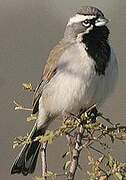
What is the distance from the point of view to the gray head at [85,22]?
8.41 ft

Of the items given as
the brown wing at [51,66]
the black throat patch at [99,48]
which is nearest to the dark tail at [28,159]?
the brown wing at [51,66]

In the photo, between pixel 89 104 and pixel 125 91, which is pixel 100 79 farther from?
pixel 125 91

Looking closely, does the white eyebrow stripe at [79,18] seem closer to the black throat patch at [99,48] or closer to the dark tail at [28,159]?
the black throat patch at [99,48]

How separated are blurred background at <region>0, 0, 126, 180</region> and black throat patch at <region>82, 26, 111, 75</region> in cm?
205

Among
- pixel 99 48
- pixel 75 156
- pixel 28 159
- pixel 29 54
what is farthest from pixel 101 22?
pixel 29 54

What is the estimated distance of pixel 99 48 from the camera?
258cm

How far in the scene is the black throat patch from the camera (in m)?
2.56

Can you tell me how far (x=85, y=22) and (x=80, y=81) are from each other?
0.73 feet

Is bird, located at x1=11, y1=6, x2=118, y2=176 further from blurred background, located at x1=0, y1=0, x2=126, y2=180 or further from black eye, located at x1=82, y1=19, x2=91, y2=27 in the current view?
blurred background, located at x1=0, y1=0, x2=126, y2=180

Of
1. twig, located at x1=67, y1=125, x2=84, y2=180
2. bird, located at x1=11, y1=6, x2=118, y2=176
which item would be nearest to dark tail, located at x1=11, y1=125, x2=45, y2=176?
bird, located at x1=11, y1=6, x2=118, y2=176

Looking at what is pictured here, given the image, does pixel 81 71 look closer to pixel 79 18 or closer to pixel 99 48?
pixel 99 48

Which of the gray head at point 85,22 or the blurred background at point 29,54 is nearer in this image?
the gray head at point 85,22

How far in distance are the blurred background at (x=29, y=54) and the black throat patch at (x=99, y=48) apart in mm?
2048

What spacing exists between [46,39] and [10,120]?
1018 millimetres
